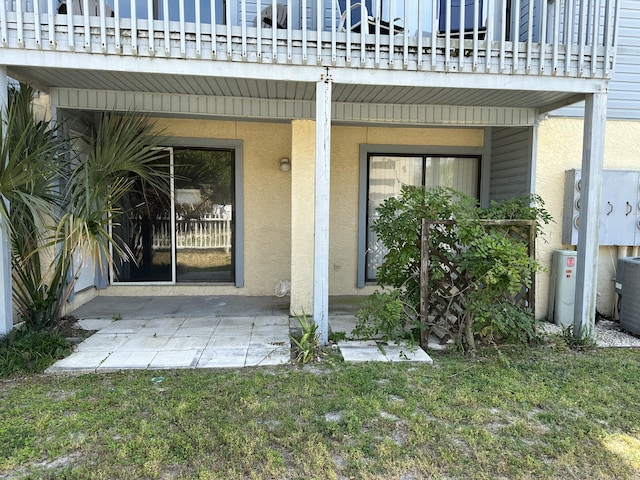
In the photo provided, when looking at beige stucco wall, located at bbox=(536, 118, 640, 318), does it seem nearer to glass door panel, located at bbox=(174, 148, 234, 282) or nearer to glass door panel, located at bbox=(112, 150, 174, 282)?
glass door panel, located at bbox=(174, 148, 234, 282)

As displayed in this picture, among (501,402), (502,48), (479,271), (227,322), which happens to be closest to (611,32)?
(502,48)

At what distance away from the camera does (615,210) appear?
5.59m

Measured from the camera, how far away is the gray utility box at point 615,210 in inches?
218

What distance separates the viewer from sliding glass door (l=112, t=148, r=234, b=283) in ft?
21.6

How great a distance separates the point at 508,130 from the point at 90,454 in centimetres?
622

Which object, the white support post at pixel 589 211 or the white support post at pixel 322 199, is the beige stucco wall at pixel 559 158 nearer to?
the white support post at pixel 589 211

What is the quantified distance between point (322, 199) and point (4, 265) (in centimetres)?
308

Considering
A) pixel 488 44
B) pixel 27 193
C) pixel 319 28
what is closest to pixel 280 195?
pixel 319 28

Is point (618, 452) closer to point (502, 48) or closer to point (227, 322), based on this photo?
point (502, 48)

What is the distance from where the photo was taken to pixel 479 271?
397cm

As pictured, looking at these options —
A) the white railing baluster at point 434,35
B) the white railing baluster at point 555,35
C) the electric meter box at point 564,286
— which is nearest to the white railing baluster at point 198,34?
the white railing baluster at point 434,35

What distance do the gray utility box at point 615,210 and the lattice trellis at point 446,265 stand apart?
1.62 metres

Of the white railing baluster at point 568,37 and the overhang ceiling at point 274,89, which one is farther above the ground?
the white railing baluster at point 568,37

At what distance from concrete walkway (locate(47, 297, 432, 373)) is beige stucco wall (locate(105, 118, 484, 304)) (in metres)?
0.51
